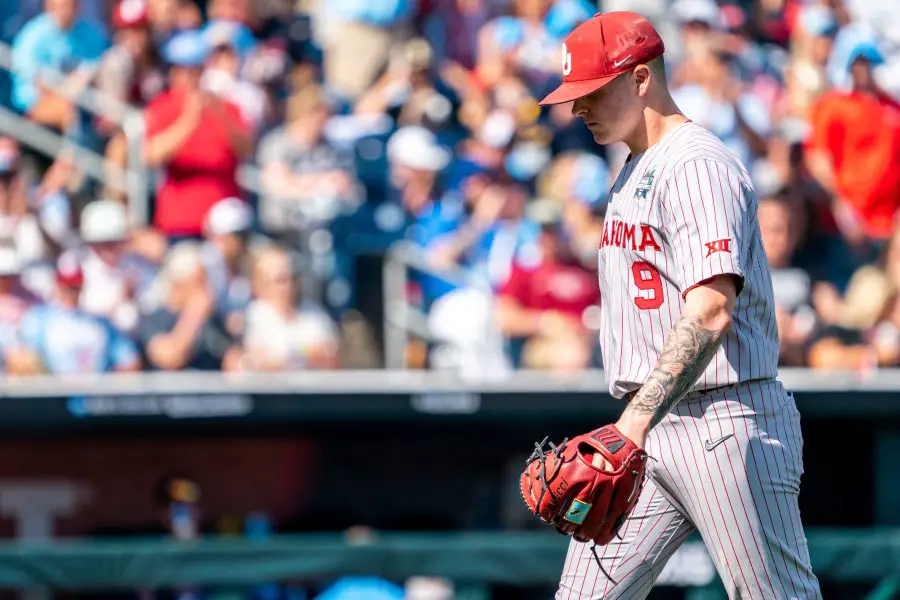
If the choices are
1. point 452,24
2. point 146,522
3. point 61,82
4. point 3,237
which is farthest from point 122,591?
point 452,24

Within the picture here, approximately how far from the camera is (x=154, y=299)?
20.9ft

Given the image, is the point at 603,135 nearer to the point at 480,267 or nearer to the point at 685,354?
the point at 685,354

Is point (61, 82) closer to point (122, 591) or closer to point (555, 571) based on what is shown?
point (122, 591)

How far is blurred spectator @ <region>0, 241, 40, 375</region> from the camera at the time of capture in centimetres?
614

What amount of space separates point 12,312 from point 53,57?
1822 mm

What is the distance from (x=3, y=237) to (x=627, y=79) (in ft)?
15.0

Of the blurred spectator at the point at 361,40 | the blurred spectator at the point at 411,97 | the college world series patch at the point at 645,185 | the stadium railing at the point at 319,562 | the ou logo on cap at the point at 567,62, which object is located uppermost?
the blurred spectator at the point at 361,40

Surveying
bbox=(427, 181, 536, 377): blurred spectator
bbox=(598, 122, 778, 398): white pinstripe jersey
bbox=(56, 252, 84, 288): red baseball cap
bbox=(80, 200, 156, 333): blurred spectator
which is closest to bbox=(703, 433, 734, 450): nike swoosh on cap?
bbox=(598, 122, 778, 398): white pinstripe jersey

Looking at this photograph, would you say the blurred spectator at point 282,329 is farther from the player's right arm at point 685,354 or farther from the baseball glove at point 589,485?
the player's right arm at point 685,354

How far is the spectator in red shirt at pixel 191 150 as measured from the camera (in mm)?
6812

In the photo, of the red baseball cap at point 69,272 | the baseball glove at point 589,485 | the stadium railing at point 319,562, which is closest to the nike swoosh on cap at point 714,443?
the baseball glove at point 589,485

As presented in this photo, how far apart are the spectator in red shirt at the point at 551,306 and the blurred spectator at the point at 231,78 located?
1.76 m

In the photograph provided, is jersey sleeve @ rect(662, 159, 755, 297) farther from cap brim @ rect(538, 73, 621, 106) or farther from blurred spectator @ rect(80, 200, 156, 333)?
blurred spectator @ rect(80, 200, 156, 333)

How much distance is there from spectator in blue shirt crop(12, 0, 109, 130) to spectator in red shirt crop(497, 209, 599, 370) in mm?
2721
